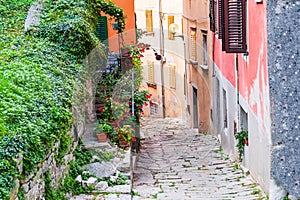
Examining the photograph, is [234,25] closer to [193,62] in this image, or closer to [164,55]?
[193,62]

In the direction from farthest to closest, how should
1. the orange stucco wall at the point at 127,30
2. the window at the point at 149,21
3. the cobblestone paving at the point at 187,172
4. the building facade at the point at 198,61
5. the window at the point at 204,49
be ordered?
1. the window at the point at 149,21
2. the window at the point at 204,49
3. the building facade at the point at 198,61
4. the orange stucco wall at the point at 127,30
5. the cobblestone paving at the point at 187,172

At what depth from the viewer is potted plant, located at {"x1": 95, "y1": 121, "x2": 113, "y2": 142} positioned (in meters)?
11.5

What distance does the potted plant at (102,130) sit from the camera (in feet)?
37.7

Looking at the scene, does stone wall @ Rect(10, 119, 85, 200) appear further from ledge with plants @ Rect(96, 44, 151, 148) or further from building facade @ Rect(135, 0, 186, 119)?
building facade @ Rect(135, 0, 186, 119)

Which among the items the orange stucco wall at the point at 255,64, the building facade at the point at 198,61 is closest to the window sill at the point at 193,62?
the building facade at the point at 198,61

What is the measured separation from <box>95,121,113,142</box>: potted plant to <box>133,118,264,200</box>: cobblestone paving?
3.78 ft

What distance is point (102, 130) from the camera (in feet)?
38.2

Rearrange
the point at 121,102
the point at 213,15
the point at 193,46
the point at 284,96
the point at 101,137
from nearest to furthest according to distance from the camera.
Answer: the point at 284,96
the point at 101,137
the point at 121,102
the point at 213,15
the point at 193,46

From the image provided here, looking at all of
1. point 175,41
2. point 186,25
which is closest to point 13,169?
point 186,25

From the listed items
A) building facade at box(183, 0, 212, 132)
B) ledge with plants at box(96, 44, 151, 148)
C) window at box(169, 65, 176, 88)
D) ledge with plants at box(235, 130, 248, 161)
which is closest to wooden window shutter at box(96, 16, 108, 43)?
ledge with plants at box(96, 44, 151, 148)

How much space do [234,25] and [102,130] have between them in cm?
347

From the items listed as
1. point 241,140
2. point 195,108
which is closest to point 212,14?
point 241,140

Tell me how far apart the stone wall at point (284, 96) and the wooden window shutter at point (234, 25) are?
305 inches

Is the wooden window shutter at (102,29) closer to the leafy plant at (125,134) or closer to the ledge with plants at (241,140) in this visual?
the leafy plant at (125,134)
